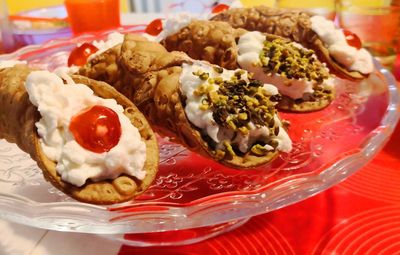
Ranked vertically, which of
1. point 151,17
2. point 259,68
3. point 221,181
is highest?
point 259,68

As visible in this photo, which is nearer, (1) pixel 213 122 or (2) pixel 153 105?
(1) pixel 213 122

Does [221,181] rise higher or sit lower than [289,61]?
lower

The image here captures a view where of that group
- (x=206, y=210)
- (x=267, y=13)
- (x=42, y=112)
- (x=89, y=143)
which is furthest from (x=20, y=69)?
(x=267, y=13)

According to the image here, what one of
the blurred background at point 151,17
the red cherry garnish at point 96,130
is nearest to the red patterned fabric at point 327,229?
the red cherry garnish at point 96,130

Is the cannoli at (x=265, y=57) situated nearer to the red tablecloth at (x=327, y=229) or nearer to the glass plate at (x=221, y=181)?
the glass plate at (x=221, y=181)

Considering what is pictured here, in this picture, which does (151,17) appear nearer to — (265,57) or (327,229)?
(265,57)

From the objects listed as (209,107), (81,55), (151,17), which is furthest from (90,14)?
(209,107)

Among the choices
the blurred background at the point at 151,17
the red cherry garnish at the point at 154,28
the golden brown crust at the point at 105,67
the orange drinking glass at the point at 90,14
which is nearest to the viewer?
the golden brown crust at the point at 105,67
